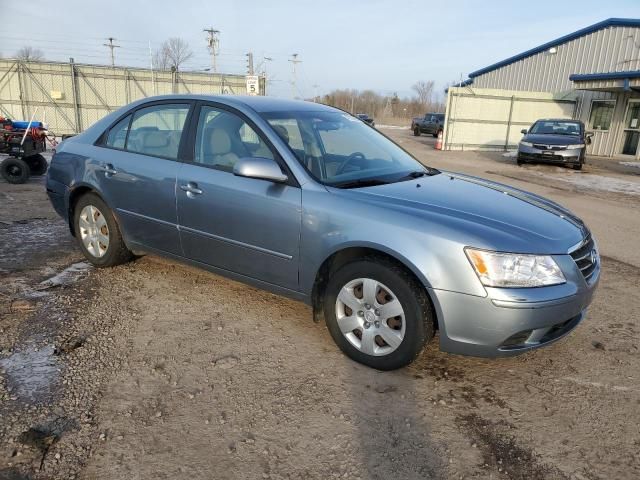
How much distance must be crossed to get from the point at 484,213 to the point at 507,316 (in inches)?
27.1

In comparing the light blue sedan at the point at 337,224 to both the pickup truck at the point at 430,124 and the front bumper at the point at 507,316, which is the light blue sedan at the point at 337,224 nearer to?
Answer: the front bumper at the point at 507,316

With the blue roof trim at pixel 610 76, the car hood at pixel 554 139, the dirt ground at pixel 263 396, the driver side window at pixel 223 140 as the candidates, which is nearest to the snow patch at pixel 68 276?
the dirt ground at pixel 263 396

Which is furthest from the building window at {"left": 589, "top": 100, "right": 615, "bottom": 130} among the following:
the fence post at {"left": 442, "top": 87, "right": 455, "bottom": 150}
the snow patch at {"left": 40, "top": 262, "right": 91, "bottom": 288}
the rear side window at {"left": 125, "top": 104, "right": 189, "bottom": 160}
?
the snow patch at {"left": 40, "top": 262, "right": 91, "bottom": 288}

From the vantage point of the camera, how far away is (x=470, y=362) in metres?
3.30

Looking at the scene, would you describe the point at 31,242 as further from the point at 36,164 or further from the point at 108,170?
the point at 36,164

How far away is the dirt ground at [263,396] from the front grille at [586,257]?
651mm

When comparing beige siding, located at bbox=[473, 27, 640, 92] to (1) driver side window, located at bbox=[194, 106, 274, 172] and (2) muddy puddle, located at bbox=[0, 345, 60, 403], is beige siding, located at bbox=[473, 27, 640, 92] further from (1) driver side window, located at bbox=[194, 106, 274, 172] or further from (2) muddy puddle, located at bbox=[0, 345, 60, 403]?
(2) muddy puddle, located at bbox=[0, 345, 60, 403]

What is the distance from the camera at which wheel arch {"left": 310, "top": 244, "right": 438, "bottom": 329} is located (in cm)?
284

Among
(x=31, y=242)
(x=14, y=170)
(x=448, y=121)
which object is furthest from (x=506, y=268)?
(x=448, y=121)

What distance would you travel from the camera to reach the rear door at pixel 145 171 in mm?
3949

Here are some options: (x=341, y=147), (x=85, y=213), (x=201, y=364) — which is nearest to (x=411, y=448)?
(x=201, y=364)

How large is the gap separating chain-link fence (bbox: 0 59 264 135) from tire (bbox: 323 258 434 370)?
18.4 m

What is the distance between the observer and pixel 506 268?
2.71m

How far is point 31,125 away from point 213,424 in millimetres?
8595
